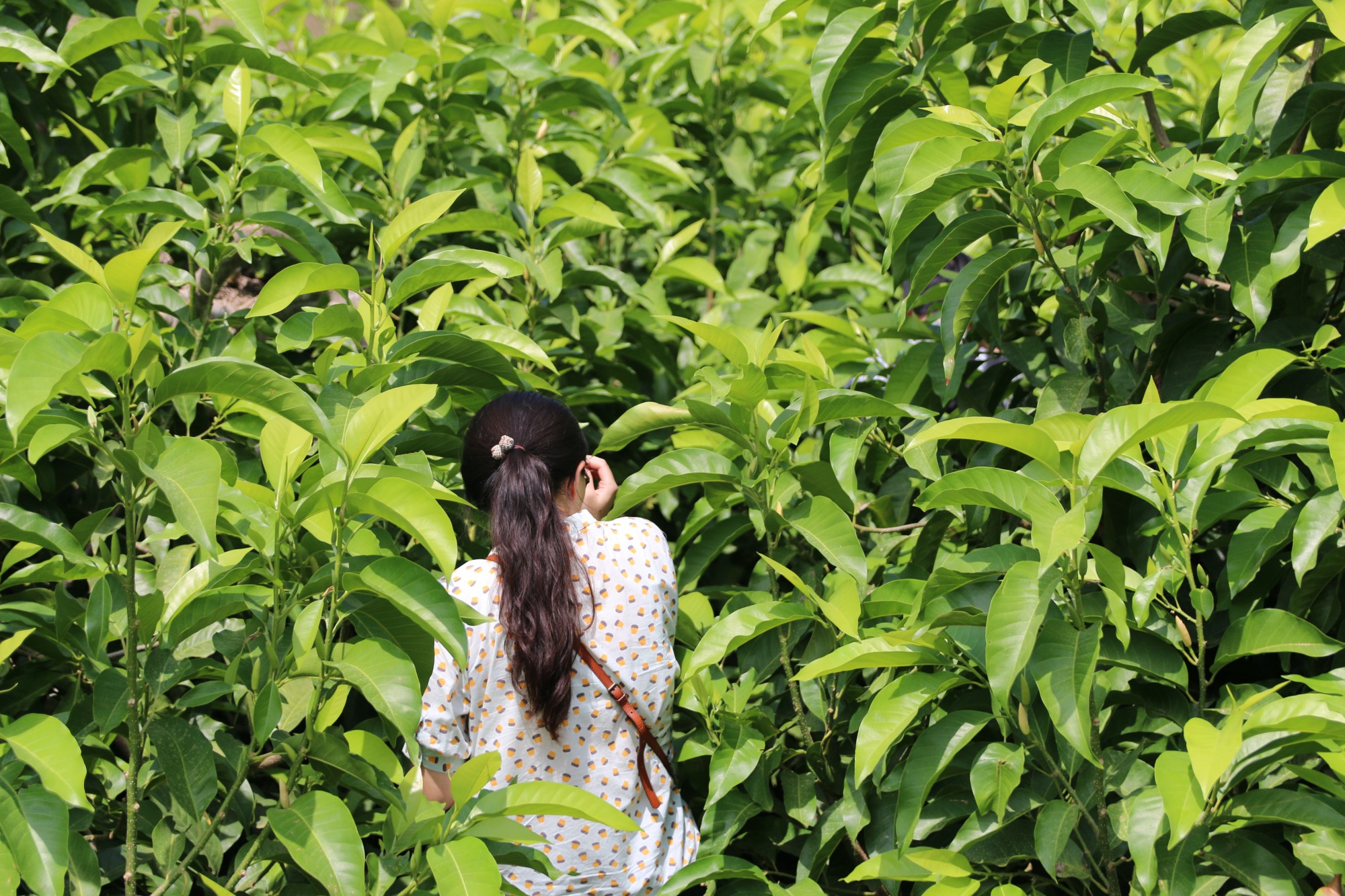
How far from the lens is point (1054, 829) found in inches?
63.9

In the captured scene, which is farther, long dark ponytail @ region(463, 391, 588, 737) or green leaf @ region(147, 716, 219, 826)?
long dark ponytail @ region(463, 391, 588, 737)

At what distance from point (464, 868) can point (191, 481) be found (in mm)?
601

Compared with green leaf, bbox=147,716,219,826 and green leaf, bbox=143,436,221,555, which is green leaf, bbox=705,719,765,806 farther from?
green leaf, bbox=143,436,221,555

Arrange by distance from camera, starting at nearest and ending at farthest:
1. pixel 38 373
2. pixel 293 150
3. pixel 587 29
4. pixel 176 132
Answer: pixel 38 373 → pixel 293 150 → pixel 176 132 → pixel 587 29

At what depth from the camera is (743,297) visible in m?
2.76

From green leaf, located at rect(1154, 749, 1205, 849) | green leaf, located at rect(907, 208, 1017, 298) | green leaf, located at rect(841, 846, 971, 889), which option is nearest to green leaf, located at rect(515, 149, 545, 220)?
green leaf, located at rect(907, 208, 1017, 298)

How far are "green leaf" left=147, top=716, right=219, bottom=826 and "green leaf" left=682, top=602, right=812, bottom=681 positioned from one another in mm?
726

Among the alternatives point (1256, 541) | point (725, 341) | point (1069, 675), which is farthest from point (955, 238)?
point (1069, 675)

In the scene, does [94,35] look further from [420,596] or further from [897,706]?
[897,706]

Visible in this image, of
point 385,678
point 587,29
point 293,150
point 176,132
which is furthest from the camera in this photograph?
point 587,29

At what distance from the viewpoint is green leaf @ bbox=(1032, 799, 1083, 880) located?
159cm

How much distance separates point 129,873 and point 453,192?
1.17 metres

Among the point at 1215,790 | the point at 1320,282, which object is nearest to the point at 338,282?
the point at 1215,790

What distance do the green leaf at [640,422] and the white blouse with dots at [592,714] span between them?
0.14m
